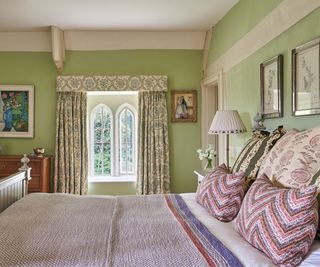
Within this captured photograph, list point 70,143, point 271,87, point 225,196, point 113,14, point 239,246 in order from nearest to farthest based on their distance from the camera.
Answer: point 239,246, point 225,196, point 271,87, point 113,14, point 70,143

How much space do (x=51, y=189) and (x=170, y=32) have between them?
8.90 ft

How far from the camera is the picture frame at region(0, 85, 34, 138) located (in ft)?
16.5

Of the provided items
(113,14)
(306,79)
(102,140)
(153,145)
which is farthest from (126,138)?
(306,79)

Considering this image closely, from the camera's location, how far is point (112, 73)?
16.8 feet

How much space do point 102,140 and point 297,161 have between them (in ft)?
13.2

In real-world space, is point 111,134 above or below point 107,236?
above

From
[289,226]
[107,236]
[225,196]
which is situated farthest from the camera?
[225,196]

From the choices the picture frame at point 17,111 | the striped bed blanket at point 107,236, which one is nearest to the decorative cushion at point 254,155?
the striped bed blanket at point 107,236

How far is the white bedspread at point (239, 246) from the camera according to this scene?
1374 millimetres

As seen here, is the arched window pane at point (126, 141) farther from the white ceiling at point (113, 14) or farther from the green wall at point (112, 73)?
the white ceiling at point (113, 14)

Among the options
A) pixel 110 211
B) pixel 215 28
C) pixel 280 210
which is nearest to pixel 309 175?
pixel 280 210

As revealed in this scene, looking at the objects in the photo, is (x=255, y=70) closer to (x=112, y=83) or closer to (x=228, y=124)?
(x=228, y=124)

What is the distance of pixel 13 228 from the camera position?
185 centimetres

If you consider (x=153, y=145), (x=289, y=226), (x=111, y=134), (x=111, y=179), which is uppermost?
(x=111, y=134)
